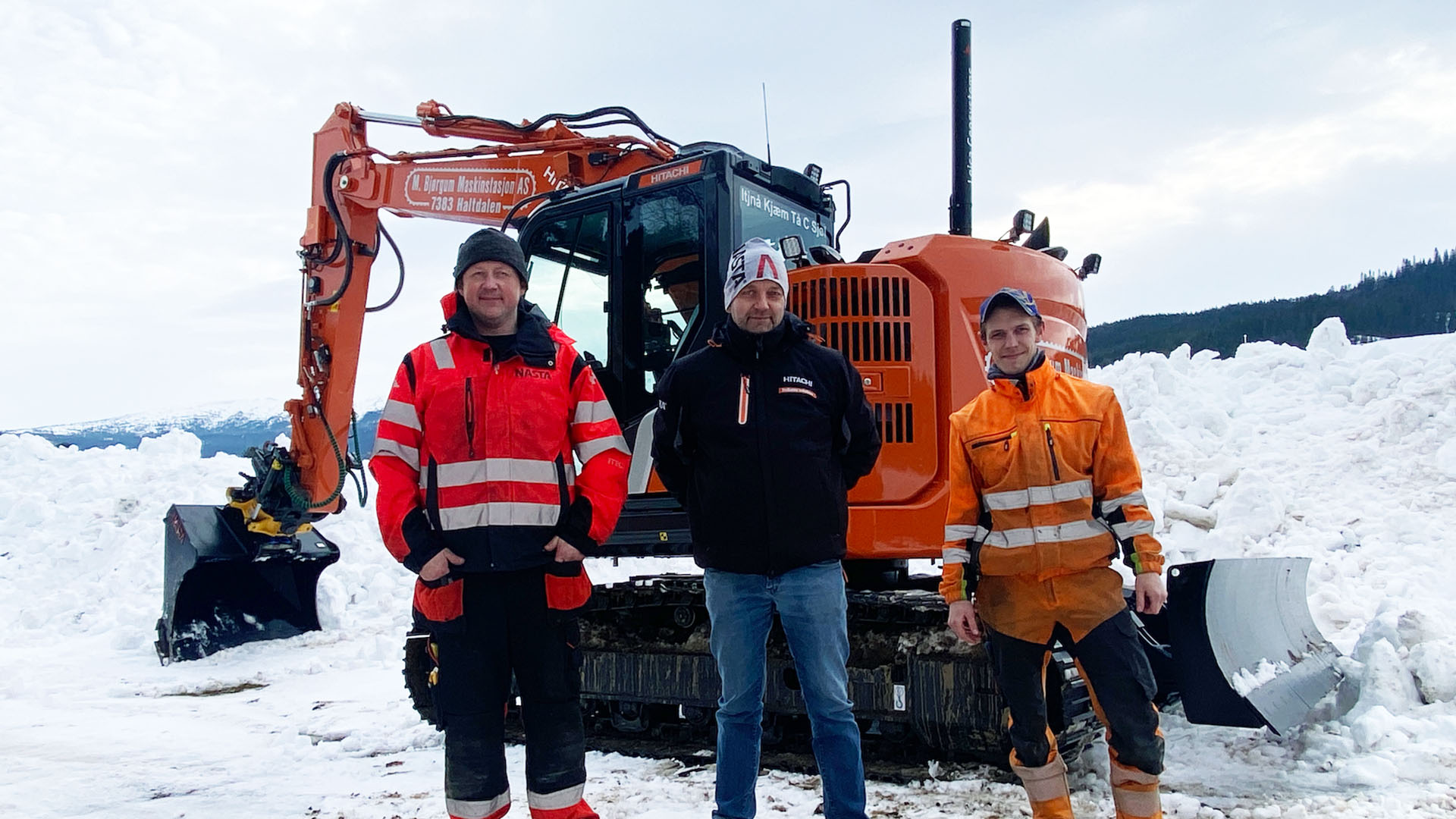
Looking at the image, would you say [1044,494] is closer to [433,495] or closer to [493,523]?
[493,523]

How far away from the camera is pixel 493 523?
9.36ft

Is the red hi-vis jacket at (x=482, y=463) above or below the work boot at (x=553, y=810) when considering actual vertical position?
above

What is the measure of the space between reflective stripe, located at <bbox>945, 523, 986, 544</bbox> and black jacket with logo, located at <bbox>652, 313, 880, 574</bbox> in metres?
0.33

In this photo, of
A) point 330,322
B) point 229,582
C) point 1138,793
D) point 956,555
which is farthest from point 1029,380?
point 229,582

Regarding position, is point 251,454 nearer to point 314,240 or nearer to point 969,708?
point 314,240

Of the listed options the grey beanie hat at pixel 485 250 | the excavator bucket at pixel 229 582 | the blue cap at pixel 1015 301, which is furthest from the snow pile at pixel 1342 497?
the excavator bucket at pixel 229 582

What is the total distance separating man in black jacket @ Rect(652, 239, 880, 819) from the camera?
2.92 m

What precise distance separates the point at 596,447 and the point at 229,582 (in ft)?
21.7

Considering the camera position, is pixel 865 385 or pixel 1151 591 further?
pixel 865 385

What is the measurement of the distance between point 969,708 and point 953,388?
4.32 ft

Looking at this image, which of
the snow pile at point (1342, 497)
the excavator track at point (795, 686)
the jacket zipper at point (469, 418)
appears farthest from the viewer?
the snow pile at point (1342, 497)

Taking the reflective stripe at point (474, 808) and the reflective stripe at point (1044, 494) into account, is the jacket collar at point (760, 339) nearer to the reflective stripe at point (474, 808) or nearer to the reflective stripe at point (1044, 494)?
the reflective stripe at point (1044, 494)

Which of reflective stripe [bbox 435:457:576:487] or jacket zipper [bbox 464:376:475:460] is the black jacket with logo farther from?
jacket zipper [bbox 464:376:475:460]

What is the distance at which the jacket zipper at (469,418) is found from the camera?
2.89m
